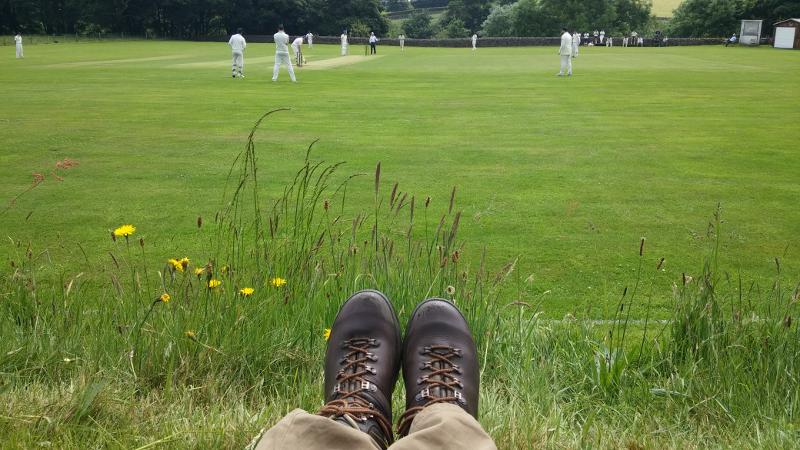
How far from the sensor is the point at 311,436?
1.88 metres

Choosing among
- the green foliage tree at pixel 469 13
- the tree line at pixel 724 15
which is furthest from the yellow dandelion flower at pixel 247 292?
the green foliage tree at pixel 469 13

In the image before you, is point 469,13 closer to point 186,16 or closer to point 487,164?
point 186,16

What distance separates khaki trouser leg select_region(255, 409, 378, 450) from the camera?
1858mm

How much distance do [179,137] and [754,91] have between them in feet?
51.4

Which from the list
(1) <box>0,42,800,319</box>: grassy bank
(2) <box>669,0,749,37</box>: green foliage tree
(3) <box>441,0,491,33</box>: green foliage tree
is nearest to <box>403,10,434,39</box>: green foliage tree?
(3) <box>441,0,491,33</box>: green foliage tree

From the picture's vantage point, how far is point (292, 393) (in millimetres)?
2879

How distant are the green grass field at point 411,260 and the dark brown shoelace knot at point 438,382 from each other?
194 millimetres

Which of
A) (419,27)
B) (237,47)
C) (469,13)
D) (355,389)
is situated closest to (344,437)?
(355,389)

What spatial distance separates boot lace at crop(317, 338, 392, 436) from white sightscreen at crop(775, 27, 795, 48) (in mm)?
67015

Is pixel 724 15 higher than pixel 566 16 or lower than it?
lower

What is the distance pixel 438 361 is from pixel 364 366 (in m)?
0.27

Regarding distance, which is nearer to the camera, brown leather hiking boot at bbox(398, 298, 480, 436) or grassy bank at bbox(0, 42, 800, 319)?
brown leather hiking boot at bbox(398, 298, 480, 436)

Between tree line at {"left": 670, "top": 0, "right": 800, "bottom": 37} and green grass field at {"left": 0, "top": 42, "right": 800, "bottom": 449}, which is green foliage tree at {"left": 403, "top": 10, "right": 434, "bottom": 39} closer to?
tree line at {"left": 670, "top": 0, "right": 800, "bottom": 37}

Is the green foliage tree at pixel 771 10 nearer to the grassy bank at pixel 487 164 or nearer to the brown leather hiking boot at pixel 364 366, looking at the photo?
the grassy bank at pixel 487 164
